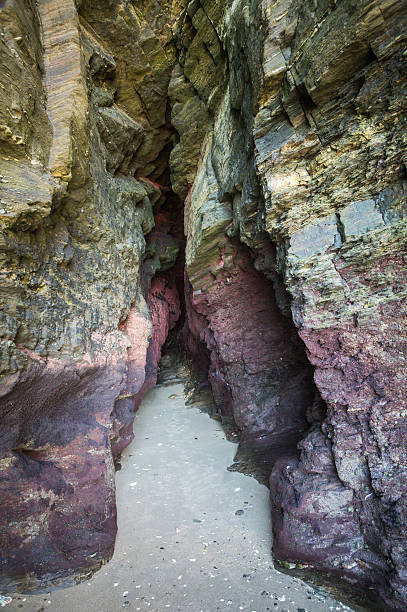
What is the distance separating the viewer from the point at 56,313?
492cm

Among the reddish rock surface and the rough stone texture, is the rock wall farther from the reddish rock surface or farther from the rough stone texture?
the rough stone texture

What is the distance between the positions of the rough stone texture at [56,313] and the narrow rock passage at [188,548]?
0.41m

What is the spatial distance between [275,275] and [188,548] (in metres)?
4.63

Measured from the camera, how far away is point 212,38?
738 centimetres

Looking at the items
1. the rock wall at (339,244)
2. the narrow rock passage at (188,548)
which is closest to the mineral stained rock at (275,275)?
the rock wall at (339,244)

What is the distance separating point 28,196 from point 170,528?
17.7 feet

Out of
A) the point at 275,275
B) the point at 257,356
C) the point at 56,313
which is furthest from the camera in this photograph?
the point at 257,356

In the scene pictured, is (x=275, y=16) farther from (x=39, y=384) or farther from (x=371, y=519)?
(x=371, y=519)

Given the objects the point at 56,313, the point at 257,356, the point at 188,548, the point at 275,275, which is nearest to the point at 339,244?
the point at 275,275

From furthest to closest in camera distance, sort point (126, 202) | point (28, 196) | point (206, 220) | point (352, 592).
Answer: point (126, 202), point (206, 220), point (28, 196), point (352, 592)

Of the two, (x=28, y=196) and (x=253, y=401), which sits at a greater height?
(x=28, y=196)

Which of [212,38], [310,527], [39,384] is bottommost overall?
[310,527]

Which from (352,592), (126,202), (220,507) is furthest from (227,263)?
(352,592)

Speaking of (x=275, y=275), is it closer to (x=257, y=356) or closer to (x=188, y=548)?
(x=257, y=356)
